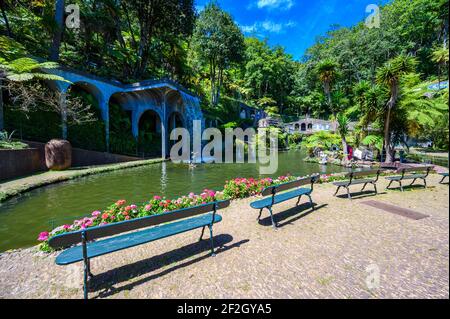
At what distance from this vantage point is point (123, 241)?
3191 mm

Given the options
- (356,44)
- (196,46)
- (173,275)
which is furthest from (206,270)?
(356,44)

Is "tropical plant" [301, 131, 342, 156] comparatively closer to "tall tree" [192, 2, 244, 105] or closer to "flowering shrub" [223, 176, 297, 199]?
"flowering shrub" [223, 176, 297, 199]

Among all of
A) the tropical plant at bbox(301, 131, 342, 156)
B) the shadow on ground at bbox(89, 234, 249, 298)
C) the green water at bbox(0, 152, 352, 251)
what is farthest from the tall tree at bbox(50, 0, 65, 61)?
the tropical plant at bbox(301, 131, 342, 156)

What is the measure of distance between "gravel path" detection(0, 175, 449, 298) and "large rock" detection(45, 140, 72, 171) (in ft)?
33.3

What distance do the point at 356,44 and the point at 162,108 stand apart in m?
47.8

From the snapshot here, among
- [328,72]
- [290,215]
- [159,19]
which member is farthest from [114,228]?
[159,19]

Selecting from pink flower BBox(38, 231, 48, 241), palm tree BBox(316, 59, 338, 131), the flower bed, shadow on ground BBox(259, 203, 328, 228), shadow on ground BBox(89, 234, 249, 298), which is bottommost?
shadow on ground BBox(89, 234, 249, 298)

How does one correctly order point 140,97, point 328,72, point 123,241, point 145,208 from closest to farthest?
point 123,241, point 145,208, point 328,72, point 140,97

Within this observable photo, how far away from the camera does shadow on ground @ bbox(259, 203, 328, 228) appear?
5070 mm

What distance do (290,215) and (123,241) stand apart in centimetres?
407

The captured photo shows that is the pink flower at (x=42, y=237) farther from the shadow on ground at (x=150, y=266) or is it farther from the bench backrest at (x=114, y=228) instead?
the shadow on ground at (x=150, y=266)

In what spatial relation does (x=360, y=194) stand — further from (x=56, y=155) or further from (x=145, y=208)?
(x=56, y=155)
